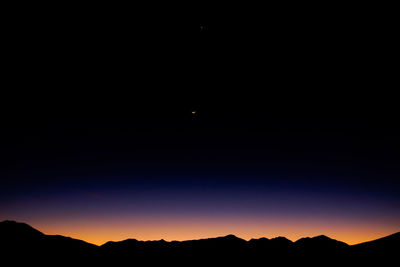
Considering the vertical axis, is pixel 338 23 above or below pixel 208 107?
above

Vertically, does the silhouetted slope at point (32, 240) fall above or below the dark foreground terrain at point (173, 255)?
above

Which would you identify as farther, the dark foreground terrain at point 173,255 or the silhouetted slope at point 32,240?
the silhouetted slope at point 32,240

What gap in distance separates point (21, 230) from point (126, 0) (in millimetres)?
80075

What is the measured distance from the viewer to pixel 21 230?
219 ft

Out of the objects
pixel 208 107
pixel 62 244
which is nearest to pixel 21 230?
pixel 62 244

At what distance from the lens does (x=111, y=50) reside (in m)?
7.07

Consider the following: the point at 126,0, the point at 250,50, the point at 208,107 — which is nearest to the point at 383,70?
the point at 250,50

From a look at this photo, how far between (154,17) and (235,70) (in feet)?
9.02

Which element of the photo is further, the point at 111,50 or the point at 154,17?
the point at 111,50

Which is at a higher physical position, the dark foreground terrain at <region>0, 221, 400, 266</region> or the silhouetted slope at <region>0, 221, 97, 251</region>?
the silhouetted slope at <region>0, 221, 97, 251</region>

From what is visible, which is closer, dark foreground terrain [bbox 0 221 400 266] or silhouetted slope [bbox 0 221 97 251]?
dark foreground terrain [bbox 0 221 400 266]

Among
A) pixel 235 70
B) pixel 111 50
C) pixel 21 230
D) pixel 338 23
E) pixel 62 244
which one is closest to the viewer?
pixel 338 23

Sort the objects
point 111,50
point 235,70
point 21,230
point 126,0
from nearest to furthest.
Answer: point 126,0 → point 111,50 → point 235,70 → point 21,230

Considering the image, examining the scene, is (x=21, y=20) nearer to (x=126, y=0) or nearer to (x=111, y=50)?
(x=111, y=50)
